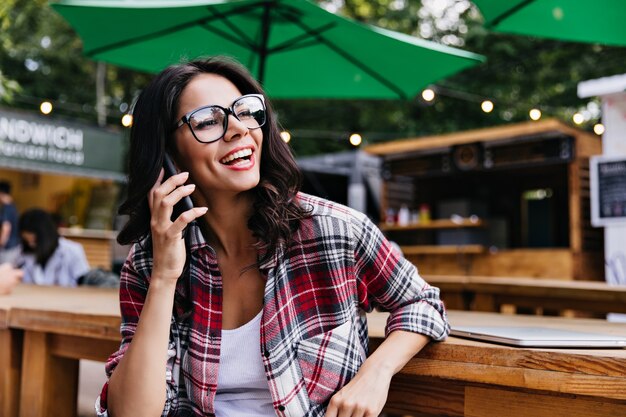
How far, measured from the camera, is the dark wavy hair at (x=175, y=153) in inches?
63.1

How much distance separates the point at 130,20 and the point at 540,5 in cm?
248

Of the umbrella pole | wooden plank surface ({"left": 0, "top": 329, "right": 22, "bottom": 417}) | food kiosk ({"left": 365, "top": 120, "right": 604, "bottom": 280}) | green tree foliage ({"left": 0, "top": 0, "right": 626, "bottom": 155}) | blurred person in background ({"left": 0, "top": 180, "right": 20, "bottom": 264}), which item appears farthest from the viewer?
green tree foliage ({"left": 0, "top": 0, "right": 626, "bottom": 155})

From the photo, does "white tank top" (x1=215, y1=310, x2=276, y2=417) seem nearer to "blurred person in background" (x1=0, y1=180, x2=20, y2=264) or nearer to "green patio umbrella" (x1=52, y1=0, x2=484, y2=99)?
"green patio umbrella" (x1=52, y1=0, x2=484, y2=99)

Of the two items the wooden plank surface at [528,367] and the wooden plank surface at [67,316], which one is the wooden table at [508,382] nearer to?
the wooden plank surface at [528,367]

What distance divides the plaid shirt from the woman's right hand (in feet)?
0.48

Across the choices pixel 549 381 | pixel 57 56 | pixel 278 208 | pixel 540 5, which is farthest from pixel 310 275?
pixel 57 56

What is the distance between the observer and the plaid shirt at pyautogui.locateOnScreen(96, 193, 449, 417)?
4.96ft

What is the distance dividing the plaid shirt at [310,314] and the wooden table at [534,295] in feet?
6.95

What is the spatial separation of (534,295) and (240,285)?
2699mm

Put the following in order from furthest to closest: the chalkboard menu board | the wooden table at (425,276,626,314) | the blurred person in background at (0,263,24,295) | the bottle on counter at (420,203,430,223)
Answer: the bottle on counter at (420,203,430,223), the chalkboard menu board, the wooden table at (425,276,626,314), the blurred person in background at (0,263,24,295)

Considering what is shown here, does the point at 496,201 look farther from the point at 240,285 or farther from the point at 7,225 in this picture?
the point at 240,285

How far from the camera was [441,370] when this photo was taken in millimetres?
1539

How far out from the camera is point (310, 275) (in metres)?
1.58

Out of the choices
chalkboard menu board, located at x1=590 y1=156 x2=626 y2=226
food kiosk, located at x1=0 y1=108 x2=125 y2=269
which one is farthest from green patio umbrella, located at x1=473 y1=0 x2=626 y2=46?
chalkboard menu board, located at x1=590 y1=156 x2=626 y2=226
